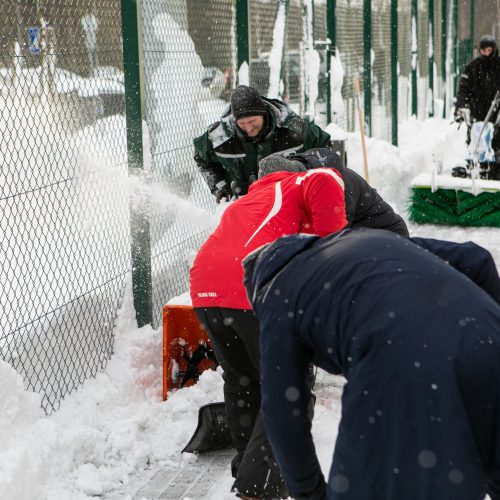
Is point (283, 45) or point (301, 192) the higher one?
point (283, 45)

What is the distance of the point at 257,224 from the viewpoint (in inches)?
148

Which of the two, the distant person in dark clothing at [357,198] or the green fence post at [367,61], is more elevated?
the green fence post at [367,61]

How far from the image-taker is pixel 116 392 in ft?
16.3

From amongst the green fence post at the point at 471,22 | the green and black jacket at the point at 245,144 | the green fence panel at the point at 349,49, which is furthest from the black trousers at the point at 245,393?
the green fence post at the point at 471,22

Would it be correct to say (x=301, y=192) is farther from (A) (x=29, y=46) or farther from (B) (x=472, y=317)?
(B) (x=472, y=317)

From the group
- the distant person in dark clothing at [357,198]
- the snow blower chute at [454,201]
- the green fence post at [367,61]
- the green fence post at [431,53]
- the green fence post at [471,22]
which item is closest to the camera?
the distant person in dark clothing at [357,198]

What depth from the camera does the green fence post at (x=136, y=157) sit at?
5.59 m

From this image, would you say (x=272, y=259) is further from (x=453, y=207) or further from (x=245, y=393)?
(x=453, y=207)

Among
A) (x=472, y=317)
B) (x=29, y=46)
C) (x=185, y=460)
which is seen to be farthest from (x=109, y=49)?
(x=472, y=317)

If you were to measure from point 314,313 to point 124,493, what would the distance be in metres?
2.35

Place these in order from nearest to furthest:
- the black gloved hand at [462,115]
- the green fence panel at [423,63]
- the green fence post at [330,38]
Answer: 1. the green fence post at [330,38]
2. the black gloved hand at [462,115]
3. the green fence panel at [423,63]

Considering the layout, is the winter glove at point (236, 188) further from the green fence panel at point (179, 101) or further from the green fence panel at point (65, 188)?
the green fence panel at point (65, 188)

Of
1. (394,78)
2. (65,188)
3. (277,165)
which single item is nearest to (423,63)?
(394,78)

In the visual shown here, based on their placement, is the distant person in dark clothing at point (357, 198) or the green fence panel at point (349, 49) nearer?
the distant person in dark clothing at point (357, 198)
